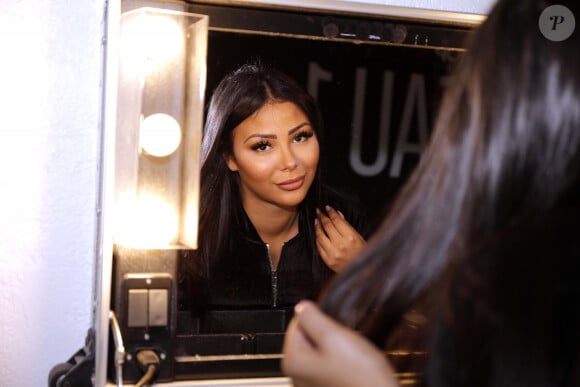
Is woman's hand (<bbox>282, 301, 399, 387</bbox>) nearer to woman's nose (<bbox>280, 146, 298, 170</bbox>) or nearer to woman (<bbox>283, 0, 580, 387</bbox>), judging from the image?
woman (<bbox>283, 0, 580, 387</bbox>)

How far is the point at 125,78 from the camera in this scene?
0.86m

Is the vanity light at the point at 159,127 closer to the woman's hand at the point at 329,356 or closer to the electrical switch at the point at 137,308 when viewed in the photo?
the electrical switch at the point at 137,308

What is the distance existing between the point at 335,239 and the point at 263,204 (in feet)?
0.38

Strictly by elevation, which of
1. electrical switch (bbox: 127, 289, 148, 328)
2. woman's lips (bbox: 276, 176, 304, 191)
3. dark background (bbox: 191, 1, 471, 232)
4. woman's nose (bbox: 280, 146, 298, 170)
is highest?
dark background (bbox: 191, 1, 471, 232)

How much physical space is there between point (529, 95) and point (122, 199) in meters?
0.50

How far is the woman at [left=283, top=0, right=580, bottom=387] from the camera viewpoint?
19.9 inches

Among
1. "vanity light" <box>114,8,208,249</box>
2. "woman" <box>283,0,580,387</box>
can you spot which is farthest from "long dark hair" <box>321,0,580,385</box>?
"vanity light" <box>114,8,208,249</box>

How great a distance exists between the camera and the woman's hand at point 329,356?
555 millimetres

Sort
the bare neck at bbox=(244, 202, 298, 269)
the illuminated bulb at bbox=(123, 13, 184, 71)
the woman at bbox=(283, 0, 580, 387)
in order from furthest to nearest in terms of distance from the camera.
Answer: the bare neck at bbox=(244, 202, 298, 269) < the illuminated bulb at bbox=(123, 13, 184, 71) < the woman at bbox=(283, 0, 580, 387)

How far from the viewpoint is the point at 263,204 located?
957 mm

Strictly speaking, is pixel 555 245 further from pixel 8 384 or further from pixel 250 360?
pixel 8 384

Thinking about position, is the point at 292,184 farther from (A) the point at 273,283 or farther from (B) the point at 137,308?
(B) the point at 137,308

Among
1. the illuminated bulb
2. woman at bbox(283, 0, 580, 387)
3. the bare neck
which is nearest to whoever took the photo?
woman at bbox(283, 0, 580, 387)

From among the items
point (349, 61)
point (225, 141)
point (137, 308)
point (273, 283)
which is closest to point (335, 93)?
point (349, 61)
